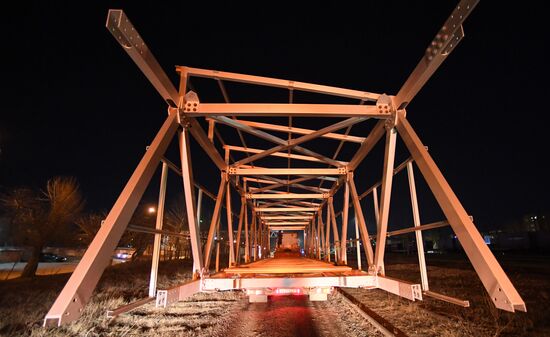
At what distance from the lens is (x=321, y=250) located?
1270 cm

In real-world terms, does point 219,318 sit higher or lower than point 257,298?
lower

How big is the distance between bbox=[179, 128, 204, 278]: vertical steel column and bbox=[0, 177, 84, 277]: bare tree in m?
14.4

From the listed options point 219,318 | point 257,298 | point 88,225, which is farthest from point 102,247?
point 88,225

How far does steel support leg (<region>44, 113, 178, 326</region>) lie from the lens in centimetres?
234

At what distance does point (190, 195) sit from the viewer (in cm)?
412

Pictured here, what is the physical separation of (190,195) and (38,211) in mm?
15572

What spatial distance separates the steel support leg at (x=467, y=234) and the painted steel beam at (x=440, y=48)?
561 mm

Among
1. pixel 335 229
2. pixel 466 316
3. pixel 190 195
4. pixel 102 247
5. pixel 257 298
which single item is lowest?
pixel 466 316

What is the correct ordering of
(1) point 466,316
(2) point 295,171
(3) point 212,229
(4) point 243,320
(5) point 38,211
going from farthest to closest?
(5) point 38,211
(2) point 295,171
(4) point 243,320
(1) point 466,316
(3) point 212,229

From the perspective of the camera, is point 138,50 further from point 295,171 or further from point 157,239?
point 295,171

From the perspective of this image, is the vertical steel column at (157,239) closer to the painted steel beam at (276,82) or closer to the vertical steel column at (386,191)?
the painted steel beam at (276,82)

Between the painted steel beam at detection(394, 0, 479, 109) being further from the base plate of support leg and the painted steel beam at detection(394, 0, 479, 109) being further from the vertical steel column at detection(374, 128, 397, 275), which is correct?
A: the base plate of support leg

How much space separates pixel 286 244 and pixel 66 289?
886 inches

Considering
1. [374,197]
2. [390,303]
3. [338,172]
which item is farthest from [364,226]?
[390,303]
